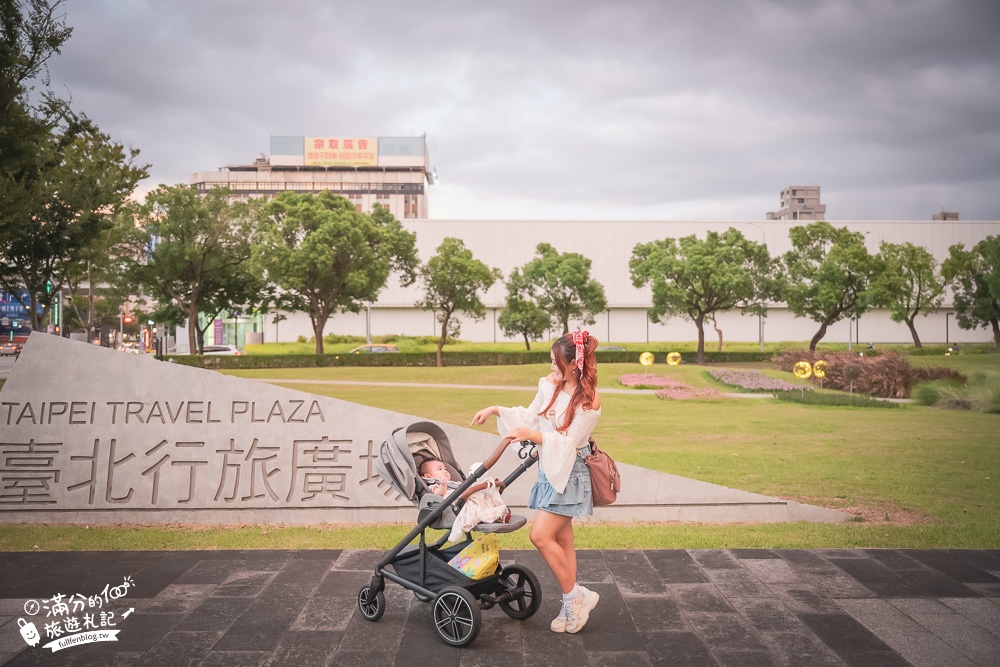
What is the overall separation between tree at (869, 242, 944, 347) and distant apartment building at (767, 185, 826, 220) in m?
70.3

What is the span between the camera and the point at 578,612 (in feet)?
15.6

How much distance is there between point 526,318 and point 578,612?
101 feet

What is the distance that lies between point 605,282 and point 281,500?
128ft

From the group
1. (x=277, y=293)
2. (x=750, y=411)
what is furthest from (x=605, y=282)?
(x=750, y=411)

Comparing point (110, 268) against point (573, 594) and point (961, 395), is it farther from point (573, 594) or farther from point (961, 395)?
point (573, 594)

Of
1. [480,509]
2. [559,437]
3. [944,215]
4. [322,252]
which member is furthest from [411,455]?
[944,215]

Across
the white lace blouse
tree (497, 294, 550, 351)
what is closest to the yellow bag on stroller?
the white lace blouse

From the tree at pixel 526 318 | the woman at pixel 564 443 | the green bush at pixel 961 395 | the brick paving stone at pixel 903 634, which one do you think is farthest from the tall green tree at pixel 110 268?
the green bush at pixel 961 395

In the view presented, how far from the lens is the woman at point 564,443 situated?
452cm

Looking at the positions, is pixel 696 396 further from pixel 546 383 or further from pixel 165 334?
pixel 165 334

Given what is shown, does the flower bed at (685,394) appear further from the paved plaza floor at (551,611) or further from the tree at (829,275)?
the tree at (829,275)

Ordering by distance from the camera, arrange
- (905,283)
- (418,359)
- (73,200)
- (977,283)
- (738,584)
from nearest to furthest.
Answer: (738,584) < (73,200) < (418,359) < (905,283) < (977,283)

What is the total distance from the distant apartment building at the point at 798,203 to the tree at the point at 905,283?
231 ft

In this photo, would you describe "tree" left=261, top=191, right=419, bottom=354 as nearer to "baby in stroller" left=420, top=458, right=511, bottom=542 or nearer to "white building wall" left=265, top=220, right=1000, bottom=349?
"white building wall" left=265, top=220, right=1000, bottom=349
